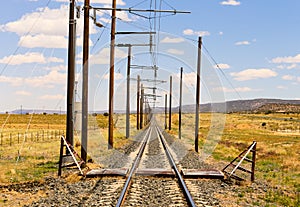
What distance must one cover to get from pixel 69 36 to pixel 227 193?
932 centimetres

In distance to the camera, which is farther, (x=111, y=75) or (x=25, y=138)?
(x=25, y=138)

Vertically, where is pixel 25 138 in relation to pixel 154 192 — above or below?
below

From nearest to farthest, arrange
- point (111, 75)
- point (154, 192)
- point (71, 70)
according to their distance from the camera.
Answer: point (154, 192)
point (71, 70)
point (111, 75)

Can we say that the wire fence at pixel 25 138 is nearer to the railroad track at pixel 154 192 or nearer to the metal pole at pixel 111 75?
the metal pole at pixel 111 75

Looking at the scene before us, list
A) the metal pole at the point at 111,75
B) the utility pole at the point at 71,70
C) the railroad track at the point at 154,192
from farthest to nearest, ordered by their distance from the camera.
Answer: the metal pole at the point at 111,75, the utility pole at the point at 71,70, the railroad track at the point at 154,192

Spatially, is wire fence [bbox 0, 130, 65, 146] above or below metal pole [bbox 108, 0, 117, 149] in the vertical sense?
below

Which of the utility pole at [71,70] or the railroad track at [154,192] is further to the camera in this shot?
the utility pole at [71,70]

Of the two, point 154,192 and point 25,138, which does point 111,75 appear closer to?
point 25,138

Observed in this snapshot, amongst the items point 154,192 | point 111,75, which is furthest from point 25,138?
point 154,192

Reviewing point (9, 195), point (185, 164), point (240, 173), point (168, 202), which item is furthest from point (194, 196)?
point (185, 164)

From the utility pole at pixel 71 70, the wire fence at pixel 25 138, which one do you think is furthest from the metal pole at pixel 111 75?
the utility pole at pixel 71 70

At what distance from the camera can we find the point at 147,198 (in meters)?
10.6

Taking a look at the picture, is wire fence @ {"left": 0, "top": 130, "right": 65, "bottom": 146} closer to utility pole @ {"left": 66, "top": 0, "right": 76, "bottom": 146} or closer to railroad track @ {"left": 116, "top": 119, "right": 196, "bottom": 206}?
utility pole @ {"left": 66, "top": 0, "right": 76, "bottom": 146}

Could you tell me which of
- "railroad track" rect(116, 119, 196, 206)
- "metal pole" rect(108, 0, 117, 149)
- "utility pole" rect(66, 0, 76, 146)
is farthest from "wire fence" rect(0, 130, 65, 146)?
"railroad track" rect(116, 119, 196, 206)
